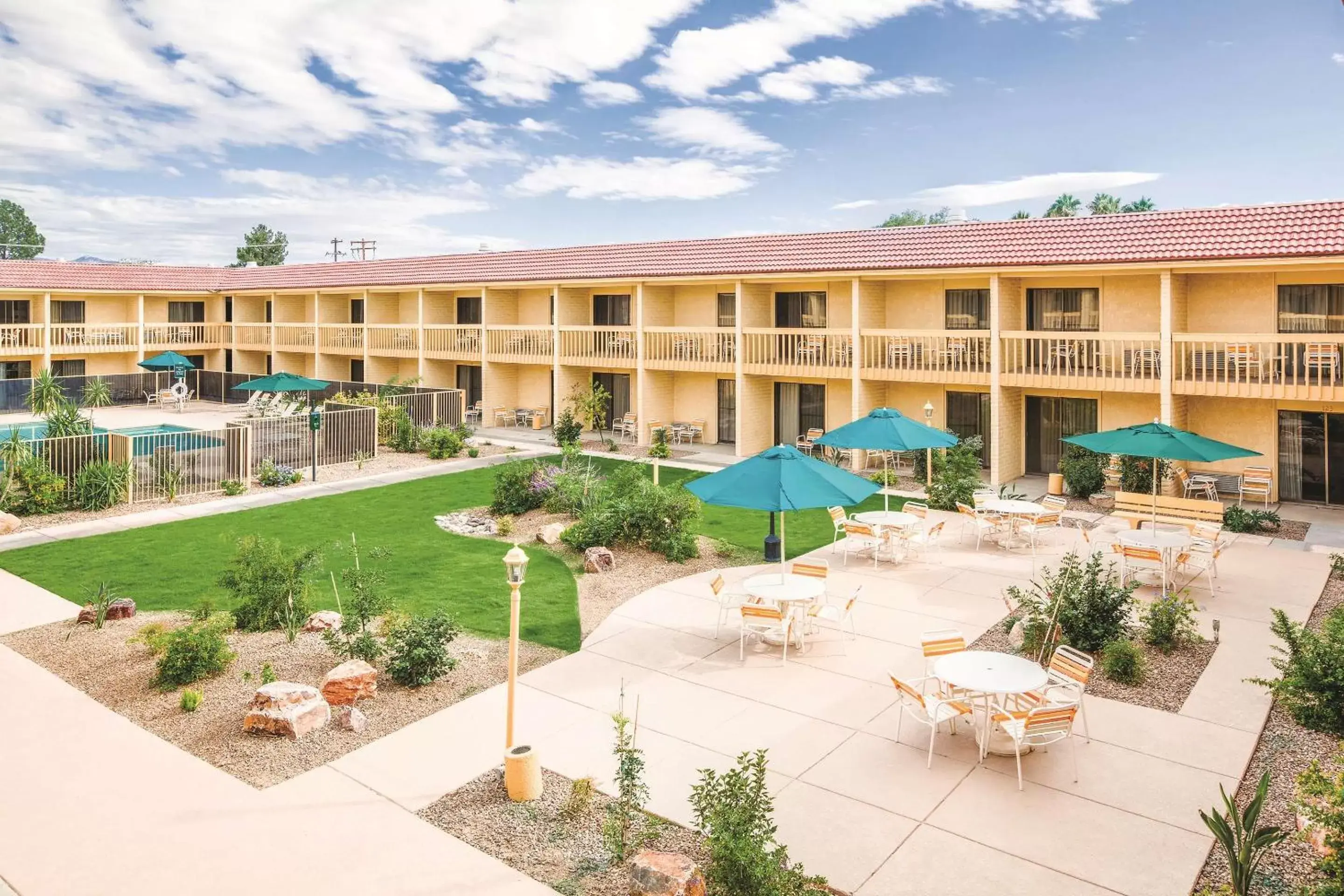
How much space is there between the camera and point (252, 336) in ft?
149

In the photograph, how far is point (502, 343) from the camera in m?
34.3

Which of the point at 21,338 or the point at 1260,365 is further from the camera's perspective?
the point at 21,338

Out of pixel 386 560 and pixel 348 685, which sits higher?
pixel 386 560

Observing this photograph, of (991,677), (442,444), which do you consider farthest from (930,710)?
(442,444)

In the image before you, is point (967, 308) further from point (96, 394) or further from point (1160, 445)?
point (96, 394)

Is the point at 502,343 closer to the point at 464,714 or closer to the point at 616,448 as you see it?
the point at 616,448

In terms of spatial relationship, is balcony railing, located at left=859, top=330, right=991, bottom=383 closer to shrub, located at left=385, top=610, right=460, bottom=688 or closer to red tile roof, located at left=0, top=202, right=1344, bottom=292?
red tile roof, located at left=0, top=202, right=1344, bottom=292

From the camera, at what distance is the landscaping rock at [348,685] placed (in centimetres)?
969

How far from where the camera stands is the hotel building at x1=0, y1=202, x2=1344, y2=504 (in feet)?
66.2

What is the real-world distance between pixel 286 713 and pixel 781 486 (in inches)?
252

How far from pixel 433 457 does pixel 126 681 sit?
690 inches

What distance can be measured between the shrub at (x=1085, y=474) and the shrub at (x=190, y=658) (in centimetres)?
1841

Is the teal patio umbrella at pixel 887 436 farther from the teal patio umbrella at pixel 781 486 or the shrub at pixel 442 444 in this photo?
the shrub at pixel 442 444

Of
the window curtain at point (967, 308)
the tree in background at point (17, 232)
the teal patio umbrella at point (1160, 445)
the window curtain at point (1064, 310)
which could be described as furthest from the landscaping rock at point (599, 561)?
the tree in background at point (17, 232)
